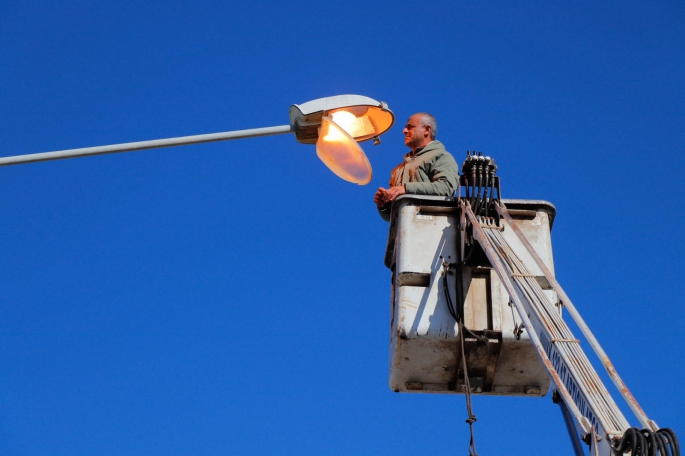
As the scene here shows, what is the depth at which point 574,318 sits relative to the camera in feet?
19.1

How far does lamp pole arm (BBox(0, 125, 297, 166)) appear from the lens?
6781 mm

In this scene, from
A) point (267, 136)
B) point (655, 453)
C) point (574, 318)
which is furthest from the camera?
point (267, 136)

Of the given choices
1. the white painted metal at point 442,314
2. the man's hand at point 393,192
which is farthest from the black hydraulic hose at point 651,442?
the man's hand at point 393,192

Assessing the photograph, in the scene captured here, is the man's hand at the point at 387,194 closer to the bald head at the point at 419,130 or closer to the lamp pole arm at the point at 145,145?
the bald head at the point at 419,130

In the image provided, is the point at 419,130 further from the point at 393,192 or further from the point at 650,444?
the point at 650,444

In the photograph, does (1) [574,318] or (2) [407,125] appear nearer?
(1) [574,318]

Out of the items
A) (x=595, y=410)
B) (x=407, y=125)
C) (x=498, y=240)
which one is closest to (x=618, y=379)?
(x=595, y=410)

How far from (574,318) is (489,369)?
2380 millimetres

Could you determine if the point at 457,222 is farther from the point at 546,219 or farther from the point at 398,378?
the point at 398,378

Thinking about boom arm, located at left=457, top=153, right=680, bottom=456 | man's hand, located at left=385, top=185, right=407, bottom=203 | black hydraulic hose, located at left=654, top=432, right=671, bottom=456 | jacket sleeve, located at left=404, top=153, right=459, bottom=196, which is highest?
jacket sleeve, located at left=404, top=153, right=459, bottom=196

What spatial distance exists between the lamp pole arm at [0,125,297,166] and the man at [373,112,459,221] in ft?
5.85

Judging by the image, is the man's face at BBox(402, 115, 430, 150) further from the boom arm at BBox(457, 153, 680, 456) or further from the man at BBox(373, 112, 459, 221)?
the boom arm at BBox(457, 153, 680, 456)

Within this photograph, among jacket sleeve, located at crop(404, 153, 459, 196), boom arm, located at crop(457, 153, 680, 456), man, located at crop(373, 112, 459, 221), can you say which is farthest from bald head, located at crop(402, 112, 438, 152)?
boom arm, located at crop(457, 153, 680, 456)

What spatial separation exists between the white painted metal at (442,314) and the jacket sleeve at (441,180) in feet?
0.74
